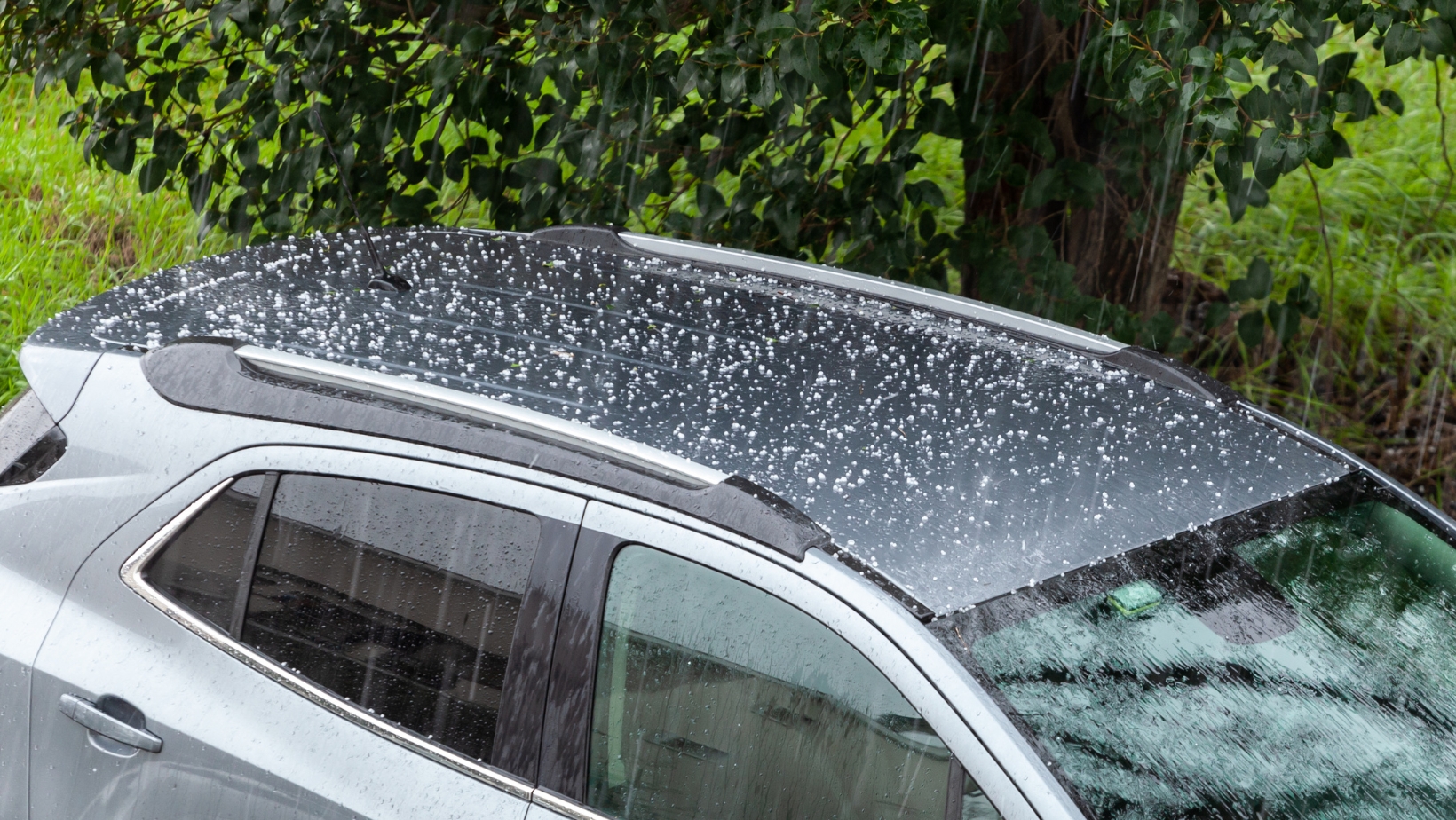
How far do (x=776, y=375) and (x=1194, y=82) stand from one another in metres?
1.22

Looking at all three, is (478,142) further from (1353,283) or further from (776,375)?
(1353,283)

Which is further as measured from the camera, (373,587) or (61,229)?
(61,229)

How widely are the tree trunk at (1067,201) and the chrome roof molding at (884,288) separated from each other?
1.32 m

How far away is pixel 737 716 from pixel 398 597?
23.6 inches

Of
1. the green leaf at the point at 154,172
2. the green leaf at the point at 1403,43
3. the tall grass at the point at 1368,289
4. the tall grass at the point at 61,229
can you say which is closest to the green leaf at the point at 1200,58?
Result: the green leaf at the point at 1403,43

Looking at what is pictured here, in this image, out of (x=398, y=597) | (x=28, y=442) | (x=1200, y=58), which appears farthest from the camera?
(x=1200, y=58)

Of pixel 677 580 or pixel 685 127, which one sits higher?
pixel 685 127

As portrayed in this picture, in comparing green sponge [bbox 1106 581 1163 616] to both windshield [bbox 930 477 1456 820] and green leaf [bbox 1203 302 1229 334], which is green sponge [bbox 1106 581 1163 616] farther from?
green leaf [bbox 1203 302 1229 334]

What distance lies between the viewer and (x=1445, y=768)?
1.98m

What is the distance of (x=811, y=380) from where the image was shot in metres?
2.34

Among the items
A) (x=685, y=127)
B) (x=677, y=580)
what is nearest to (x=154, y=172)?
(x=685, y=127)

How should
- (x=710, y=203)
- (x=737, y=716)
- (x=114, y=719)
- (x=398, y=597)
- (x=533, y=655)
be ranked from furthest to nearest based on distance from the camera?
1. (x=710, y=203)
2. (x=114, y=719)
3. (x=398, y=597)
4. (x=533, y=655)
5. (x=737, y=716)

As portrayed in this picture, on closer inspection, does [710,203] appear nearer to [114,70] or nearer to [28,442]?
[114,70]

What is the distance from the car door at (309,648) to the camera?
2.02 meters
